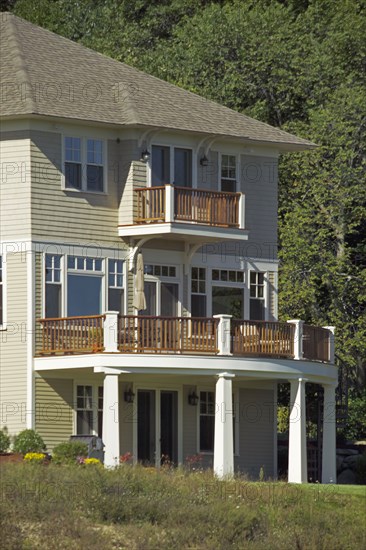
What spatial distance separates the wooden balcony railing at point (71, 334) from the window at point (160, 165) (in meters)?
4.96

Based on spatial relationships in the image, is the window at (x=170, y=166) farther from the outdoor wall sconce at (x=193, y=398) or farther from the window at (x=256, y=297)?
the outdoor wall sconce at (x=193, y=398)

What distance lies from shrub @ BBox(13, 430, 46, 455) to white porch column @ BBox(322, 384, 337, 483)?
8.92 meters

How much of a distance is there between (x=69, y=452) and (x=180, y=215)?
773cm

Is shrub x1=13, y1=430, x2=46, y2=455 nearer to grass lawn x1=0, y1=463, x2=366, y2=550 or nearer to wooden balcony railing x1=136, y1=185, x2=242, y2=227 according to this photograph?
grass lawn x1=0, y1=463, x2=366, y2=550

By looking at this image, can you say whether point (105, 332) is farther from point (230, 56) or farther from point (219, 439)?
point (230, 56)

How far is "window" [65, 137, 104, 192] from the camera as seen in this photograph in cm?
4747

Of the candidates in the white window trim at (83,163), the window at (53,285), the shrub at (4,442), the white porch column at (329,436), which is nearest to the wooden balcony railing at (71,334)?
the window at (53,285)

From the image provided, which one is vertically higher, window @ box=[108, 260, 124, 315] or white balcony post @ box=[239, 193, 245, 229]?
white balcony post @ box=[239, 193, 245, 229]

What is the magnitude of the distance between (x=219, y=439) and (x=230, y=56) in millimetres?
25127

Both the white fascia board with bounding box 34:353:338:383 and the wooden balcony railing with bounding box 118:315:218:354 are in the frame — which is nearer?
the white fascia board with bounding box 34:353:338:383

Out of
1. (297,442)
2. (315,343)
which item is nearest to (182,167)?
(315,343)

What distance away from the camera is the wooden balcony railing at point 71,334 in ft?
151

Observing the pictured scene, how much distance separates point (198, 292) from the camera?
49906mm

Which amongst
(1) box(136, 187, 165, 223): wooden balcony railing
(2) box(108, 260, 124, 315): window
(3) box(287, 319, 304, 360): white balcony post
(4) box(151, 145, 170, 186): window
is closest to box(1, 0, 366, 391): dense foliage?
(3) box(287, 319, 304, 360): white balcony post
